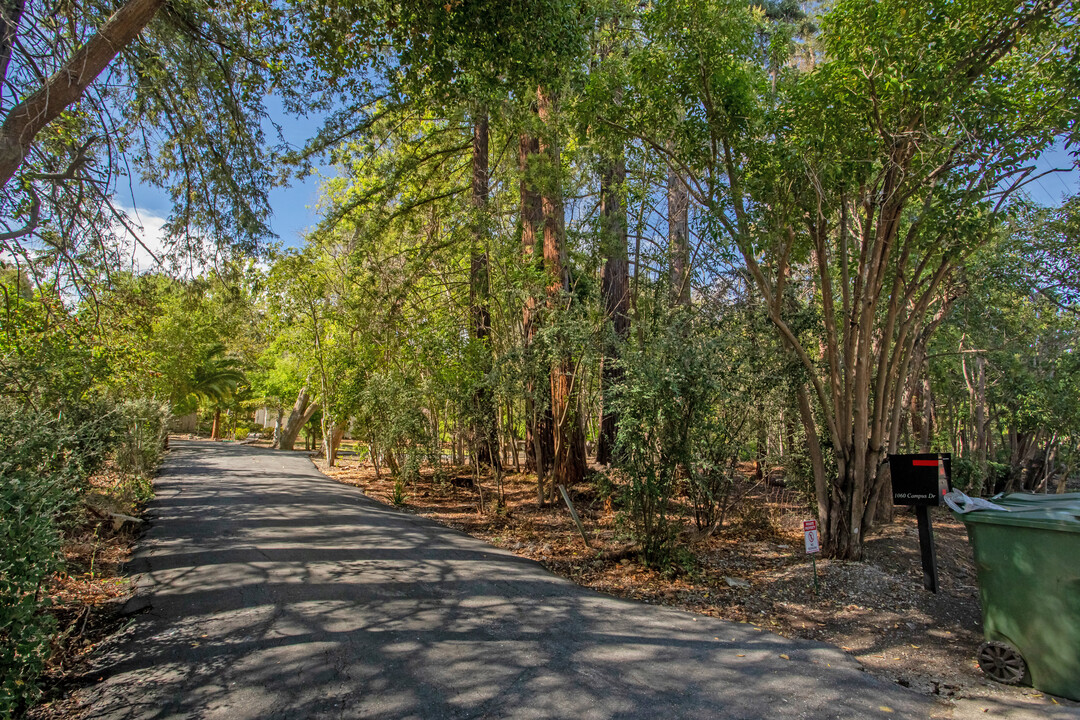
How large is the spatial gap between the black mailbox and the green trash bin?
1420mm

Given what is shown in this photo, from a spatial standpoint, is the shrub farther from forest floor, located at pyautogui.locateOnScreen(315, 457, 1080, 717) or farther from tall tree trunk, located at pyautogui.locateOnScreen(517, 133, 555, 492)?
tall tree trunk, located at pyautogui.locateOnScreen(517, 133, 555, 492)

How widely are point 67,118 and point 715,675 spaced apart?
947 cm

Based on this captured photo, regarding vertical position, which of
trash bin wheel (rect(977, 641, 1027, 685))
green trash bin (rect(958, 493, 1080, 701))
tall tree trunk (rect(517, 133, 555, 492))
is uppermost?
tall tree trunk (rect(517, 133, 555, 492))

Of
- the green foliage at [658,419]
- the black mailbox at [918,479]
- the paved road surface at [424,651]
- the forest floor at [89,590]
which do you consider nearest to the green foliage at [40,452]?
the forest floor at [89,590]

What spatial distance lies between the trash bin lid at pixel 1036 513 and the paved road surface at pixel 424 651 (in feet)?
5.01

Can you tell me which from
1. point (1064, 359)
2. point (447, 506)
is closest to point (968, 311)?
point (1064, 359)

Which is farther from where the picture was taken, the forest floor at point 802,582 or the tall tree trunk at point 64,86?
the tall tree trunk at point 64,86

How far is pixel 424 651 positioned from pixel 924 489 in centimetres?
534

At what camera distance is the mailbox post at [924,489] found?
598 cm

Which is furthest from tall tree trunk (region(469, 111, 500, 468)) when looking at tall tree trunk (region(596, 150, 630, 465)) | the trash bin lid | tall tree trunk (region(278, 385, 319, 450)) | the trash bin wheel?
tall tree trunk (region(278, 385, 319, 450))

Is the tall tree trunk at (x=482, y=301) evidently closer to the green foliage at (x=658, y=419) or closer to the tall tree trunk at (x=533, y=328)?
the tall tree trunk at (x=533, y=328)

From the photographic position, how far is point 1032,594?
4141mm

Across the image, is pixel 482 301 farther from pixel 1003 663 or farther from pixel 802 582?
pixel 1003 663

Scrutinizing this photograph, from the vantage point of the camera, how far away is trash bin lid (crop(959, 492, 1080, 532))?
13.4 ft
